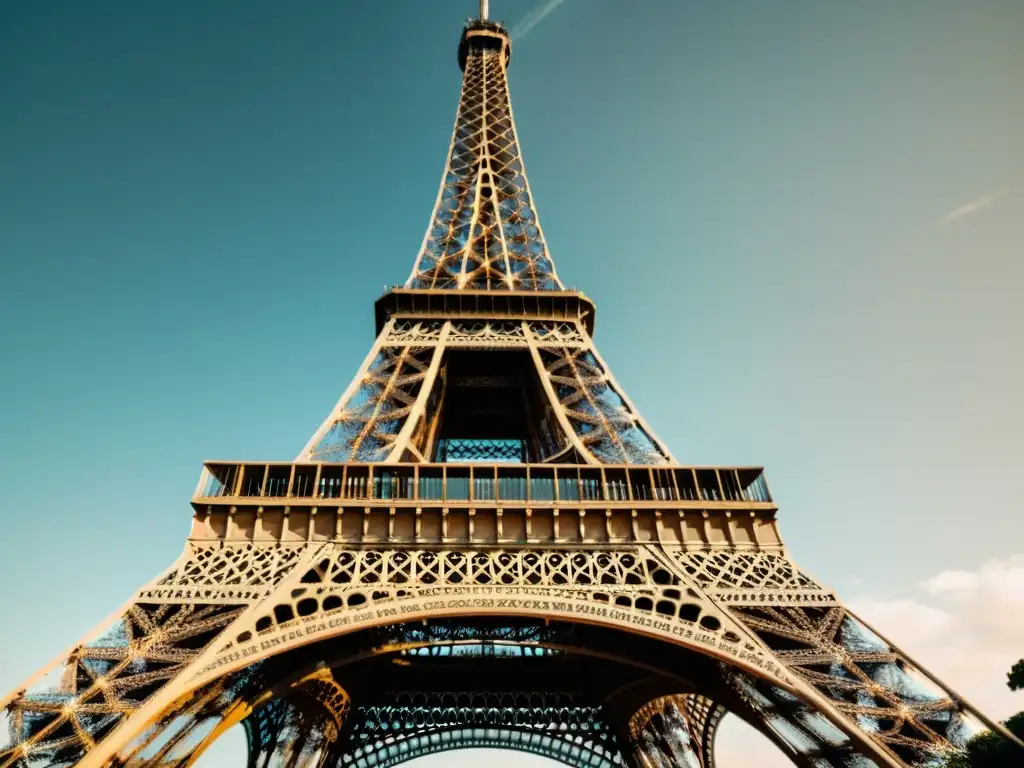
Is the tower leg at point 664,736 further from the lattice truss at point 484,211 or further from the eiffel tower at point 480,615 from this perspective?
the lattice truss at point 484,211

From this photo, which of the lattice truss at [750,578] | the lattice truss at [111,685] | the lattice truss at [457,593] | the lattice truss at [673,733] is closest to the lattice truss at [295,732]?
the lattice truss at [457,593]

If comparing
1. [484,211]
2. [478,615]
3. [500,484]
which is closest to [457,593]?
[478,615]

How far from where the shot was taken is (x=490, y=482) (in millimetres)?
14906

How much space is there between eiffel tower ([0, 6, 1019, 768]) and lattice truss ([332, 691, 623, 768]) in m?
0.07

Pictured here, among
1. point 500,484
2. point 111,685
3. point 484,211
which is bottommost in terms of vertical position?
point 111,685

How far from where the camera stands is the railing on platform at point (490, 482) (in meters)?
14.6

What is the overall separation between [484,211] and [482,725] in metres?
20.6

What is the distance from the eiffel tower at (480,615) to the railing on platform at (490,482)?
2.1 inches

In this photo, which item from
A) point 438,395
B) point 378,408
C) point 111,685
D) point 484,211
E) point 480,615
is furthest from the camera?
point 484,211

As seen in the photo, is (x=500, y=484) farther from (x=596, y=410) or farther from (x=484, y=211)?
(x=484, y=211)

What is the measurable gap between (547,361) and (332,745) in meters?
13.7

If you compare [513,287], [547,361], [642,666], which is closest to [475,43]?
[513,287]

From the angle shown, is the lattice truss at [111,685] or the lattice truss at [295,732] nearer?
the lattice truss at [111,685]

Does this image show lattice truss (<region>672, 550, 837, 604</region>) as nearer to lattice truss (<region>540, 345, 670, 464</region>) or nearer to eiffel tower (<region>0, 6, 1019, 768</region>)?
eiffel tower (<region>0, 6, 1019, 768</region>)
